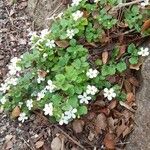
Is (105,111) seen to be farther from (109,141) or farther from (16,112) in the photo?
(16,112)

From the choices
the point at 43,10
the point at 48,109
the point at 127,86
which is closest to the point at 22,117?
the point at 48,109

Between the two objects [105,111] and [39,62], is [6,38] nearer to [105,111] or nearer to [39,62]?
[39,62]

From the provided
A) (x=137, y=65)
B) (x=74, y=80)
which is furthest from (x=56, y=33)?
(x=137, y=65)

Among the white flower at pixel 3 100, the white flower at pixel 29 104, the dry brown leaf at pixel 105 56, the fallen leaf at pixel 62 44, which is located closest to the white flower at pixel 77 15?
the fallen leaf at pixel 62 44

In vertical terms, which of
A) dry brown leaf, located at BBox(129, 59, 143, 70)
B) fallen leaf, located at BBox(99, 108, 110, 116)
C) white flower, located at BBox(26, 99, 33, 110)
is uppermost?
dry brown leaf, located at BBox(129, 59, 143, 70)

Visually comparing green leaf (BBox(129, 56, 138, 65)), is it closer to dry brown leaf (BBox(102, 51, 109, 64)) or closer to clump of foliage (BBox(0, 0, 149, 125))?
clump of foliage (BBox(0, 0, 149, 125))

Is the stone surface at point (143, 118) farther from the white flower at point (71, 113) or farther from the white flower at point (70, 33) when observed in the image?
the white flower at point (70, 33)

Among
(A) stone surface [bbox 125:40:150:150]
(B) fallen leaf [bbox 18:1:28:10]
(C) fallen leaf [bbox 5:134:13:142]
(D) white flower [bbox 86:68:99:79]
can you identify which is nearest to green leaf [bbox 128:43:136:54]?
(A) stone surface [bbox 125:40:150:150]
